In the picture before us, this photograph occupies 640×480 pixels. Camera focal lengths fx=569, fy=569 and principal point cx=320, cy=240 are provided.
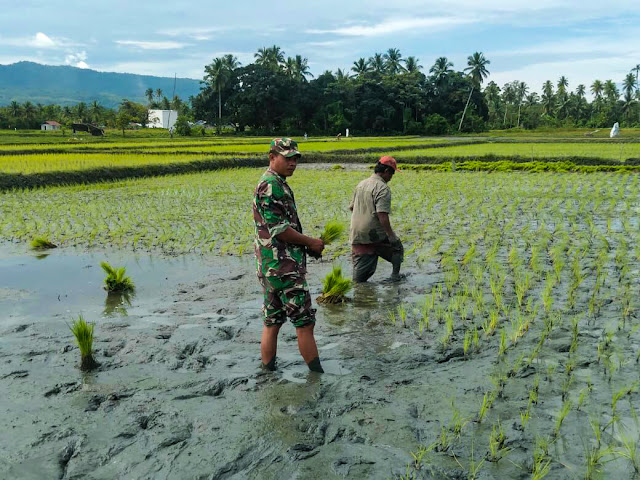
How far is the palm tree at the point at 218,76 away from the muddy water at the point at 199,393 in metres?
47.3

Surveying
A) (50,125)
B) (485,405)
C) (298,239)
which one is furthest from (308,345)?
(50,125)

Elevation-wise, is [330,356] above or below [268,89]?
below

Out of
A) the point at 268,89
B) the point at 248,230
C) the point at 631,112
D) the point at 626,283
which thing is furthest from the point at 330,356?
the point at 631,112

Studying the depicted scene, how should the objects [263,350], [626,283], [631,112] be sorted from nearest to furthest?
[263,350] → [626,283] → [631,112]

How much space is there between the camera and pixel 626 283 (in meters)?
5.11

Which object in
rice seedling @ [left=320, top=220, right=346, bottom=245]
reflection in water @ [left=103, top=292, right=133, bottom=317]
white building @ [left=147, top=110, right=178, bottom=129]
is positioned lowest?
reflection in water @ [left=103, top=292, right=133, bottom=317]

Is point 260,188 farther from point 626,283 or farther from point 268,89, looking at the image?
point 268,89

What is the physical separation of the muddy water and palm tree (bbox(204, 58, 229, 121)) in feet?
155

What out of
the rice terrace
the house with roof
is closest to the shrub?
the house with roof

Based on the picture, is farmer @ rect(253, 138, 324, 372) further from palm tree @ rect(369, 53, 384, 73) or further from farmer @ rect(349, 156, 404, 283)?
palm tree @ rect(369, 53, 384, 73)

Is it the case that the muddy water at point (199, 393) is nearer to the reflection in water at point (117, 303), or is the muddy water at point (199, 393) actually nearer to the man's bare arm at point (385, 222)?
the reflection in water at point (117, 303)

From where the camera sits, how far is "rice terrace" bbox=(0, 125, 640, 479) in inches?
98.3

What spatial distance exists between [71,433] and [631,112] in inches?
2716

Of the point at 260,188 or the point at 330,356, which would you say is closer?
the point at 260,188
